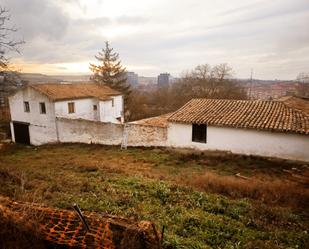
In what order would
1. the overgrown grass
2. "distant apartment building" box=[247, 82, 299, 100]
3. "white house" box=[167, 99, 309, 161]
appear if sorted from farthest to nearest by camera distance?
1. "distant apartment building" box=[247, 82, 299, 100]
2. "white house" box=[167, 99, 309, 161]
3. the overgrown grass

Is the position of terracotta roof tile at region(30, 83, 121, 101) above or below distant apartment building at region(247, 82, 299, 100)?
above

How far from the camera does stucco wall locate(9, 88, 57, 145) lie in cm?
2364

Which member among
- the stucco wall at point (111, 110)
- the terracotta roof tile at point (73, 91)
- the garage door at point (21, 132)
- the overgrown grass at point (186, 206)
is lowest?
the garage door at point (21, 132)

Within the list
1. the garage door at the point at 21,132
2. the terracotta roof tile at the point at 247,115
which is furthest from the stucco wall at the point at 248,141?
the garage door at the point at 21,132

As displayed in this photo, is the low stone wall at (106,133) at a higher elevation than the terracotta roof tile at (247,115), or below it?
below

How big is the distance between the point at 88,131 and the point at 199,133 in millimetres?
9782

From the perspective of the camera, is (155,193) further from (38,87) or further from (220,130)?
(38,87)

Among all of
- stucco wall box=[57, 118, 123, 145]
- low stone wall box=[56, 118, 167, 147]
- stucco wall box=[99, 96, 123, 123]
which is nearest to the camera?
low stone wall box=[56, 118, 167, 147]

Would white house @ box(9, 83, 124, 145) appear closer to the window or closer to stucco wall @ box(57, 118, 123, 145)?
stucco wall @ box(57, 118, 123, 145)

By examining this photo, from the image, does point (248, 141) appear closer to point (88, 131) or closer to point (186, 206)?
point (186, 206)

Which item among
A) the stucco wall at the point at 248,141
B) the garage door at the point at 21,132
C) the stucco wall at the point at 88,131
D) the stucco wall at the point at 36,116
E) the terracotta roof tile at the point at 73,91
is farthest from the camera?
the garage door at the point at 21,132

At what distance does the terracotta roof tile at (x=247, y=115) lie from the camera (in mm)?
15328

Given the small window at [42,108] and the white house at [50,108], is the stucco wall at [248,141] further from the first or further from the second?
the small window at [42,108]

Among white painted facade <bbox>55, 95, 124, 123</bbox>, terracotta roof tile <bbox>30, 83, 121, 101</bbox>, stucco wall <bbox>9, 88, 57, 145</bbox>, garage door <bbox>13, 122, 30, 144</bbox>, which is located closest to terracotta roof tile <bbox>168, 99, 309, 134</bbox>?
white painted facade <bbox>55, 95, 124, 123</bbox>
